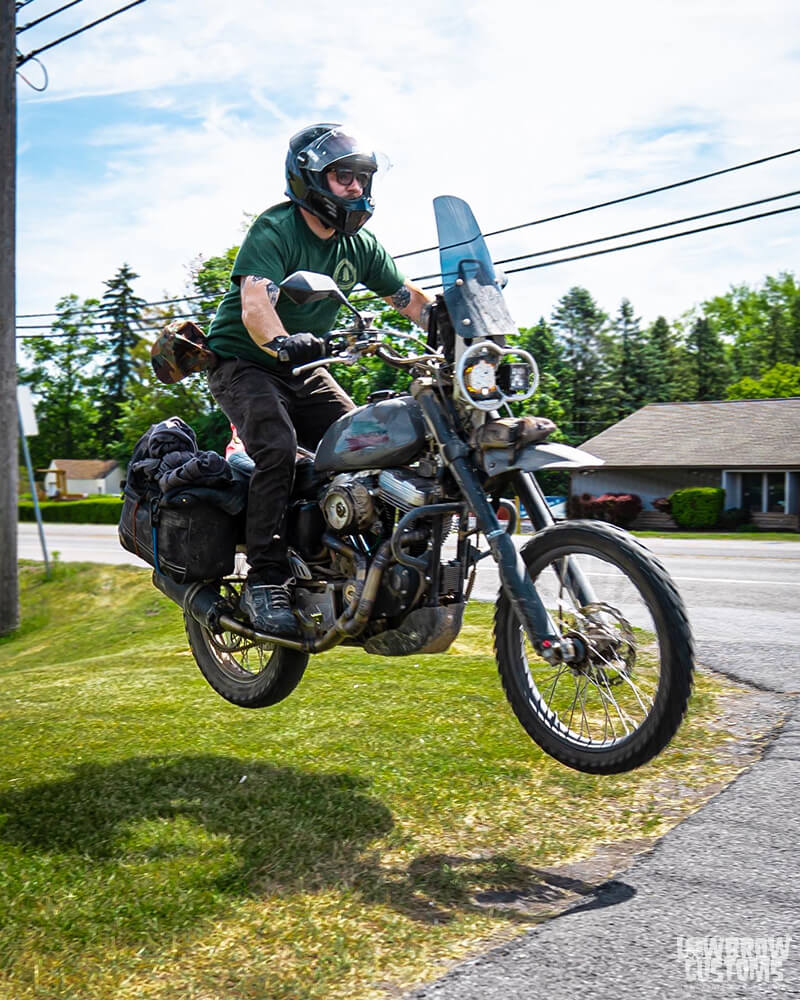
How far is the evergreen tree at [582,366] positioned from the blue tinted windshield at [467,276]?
207 feet

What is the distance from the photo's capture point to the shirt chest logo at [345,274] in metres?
4.68

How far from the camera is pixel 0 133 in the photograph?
13.2m

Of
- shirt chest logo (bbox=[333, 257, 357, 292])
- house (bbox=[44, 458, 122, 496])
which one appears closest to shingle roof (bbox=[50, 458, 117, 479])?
house (bbox=[44, 458, 122, 496])

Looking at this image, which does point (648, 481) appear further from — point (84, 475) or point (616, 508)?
point (84, 475)

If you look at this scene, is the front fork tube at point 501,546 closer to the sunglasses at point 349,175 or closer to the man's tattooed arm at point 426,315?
the man's tattooed arm at point 426,315

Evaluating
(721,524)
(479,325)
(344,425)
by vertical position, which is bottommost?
(721,524)

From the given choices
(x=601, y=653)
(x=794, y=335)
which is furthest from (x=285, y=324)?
(x=794, y=335)

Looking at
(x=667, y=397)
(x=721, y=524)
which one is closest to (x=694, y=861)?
(x=721, y=524)

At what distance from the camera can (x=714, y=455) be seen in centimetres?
3803

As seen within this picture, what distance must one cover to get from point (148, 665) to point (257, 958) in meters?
4.98

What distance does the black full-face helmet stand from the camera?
13.8 ft

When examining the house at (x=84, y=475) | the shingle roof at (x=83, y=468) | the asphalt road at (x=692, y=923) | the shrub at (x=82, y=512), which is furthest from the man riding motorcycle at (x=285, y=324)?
the shingle roof at (x=83, y=468)

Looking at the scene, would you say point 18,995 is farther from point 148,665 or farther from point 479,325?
point 148,665

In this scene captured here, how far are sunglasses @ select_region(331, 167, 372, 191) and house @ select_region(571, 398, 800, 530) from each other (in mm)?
33120
